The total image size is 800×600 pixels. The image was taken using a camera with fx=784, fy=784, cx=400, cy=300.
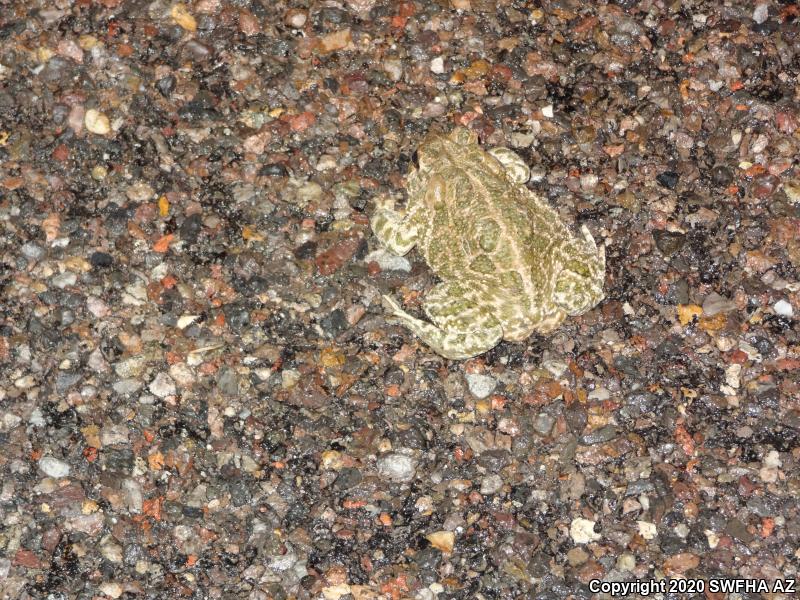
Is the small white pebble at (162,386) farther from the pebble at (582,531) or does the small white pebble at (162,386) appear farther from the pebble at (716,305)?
the pebble at (716,305)


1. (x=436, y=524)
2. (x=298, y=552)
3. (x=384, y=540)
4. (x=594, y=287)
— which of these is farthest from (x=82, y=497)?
(x=594, y=287)

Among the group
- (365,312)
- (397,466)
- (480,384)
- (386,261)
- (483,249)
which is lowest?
(397,466)

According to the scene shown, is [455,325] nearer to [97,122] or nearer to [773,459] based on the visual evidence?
[773,459]

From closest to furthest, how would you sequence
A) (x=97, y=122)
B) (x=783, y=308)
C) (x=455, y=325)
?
(x=455, y=325)
(x=783, y=308)
(x=97, y=122)

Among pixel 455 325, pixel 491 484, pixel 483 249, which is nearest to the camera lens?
pixel 491 484

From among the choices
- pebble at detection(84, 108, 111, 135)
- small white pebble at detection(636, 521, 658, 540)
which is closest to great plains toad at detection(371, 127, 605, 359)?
small white pebble at detection(636, 521, 658, 540)

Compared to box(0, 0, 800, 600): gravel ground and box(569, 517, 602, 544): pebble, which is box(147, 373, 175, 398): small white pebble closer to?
box(0, 0, 800, 600): gravel ground

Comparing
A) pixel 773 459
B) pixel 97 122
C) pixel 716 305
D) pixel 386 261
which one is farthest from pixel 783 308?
pixel 97 122

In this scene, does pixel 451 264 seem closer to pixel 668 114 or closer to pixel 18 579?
pixel 668 114
